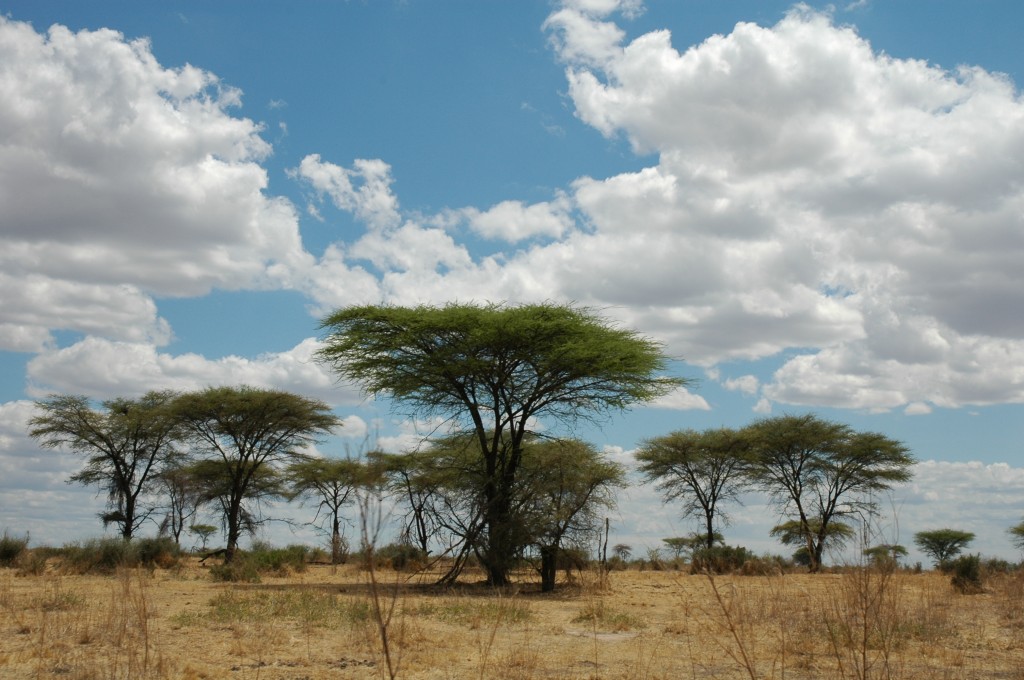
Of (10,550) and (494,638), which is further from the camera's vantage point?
(10,550)

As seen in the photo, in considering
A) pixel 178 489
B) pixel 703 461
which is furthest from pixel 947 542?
pixel 178 489

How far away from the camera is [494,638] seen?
10562 mm

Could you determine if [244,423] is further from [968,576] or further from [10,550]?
[968,576]

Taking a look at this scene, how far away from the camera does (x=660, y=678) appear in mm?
8000

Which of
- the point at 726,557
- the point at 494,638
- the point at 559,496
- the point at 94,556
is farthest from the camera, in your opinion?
the point at 726,557

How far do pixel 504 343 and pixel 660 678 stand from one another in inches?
479

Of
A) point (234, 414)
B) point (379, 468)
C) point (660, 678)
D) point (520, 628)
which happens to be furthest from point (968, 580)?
point (234, 414)

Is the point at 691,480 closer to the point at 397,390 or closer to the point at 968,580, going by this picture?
the point at 968,580

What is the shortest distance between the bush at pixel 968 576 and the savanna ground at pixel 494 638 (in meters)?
5.80

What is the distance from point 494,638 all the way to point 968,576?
16.2m

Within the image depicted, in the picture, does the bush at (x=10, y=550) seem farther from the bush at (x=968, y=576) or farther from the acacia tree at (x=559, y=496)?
the bush at (x=968, y=576)

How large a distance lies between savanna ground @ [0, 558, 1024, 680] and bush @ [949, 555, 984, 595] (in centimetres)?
580

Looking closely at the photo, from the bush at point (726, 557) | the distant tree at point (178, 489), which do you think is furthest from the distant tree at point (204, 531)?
the bush at point (726, 557)

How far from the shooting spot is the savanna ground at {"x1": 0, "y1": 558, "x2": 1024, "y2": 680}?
7922mm
